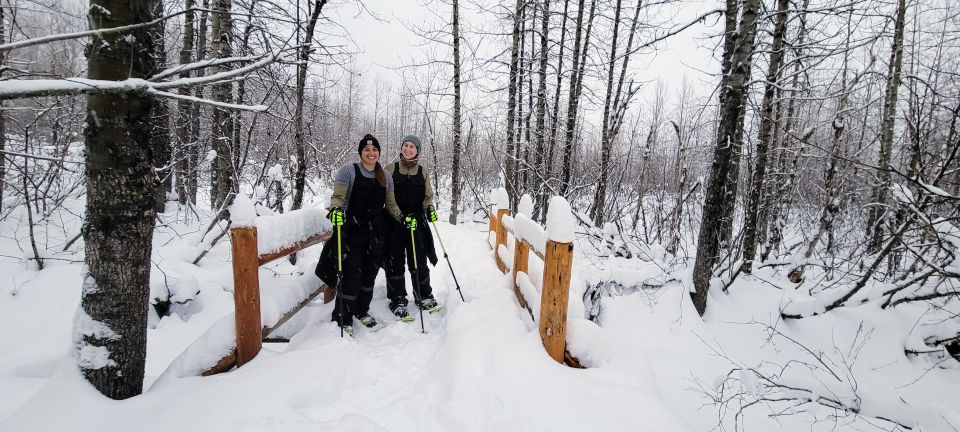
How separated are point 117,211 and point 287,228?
134cm

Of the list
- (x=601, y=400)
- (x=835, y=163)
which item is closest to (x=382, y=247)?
(x=601, y=400)

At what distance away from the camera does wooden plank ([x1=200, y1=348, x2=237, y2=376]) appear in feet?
9.05

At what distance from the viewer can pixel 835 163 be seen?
728cm

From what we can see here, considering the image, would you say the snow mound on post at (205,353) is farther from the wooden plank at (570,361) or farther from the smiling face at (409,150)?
the wooden plank at (570,361)

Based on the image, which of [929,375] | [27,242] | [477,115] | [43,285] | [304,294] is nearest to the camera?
[929,375]

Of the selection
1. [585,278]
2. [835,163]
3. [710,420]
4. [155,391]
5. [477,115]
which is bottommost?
[710,420]

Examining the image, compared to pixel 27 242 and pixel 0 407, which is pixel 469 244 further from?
pixel 27 242

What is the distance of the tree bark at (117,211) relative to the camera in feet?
6.97

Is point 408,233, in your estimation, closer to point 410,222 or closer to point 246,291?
point 410,222

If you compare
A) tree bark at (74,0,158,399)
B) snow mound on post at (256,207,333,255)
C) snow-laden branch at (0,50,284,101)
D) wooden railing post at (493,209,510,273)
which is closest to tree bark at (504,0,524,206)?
wooden railing post at (493,209,510,273)

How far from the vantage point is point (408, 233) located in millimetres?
4566

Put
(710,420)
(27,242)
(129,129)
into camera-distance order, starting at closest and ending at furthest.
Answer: (129,129), (710,420), (27,242)

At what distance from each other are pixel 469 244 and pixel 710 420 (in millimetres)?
5531

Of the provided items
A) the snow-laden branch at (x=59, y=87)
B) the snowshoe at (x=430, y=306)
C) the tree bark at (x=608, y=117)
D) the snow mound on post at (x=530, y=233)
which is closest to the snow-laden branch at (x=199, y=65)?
the snow-laden branch at (x=59, y=87)
